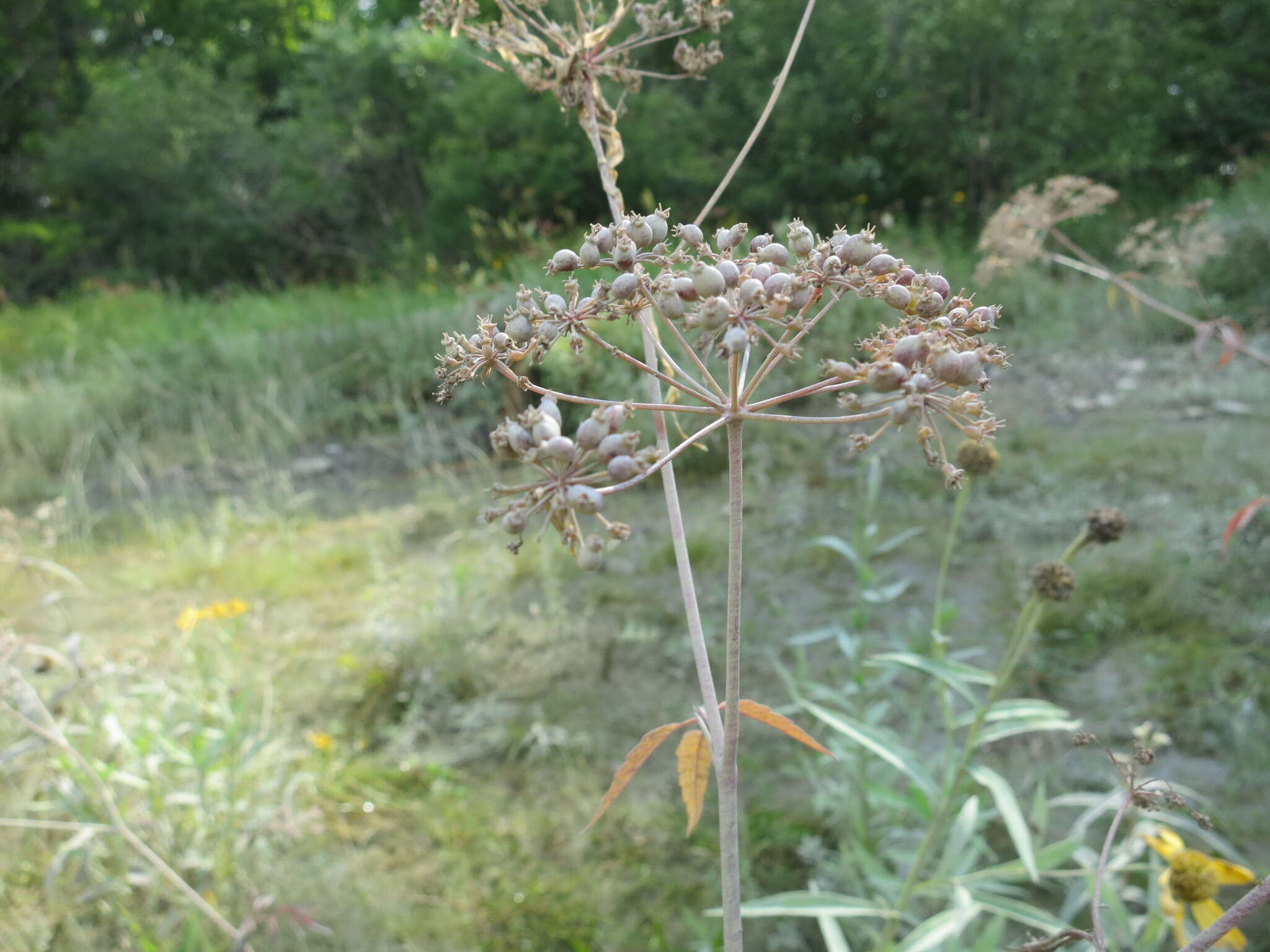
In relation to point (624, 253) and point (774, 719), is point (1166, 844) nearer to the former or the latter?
point (774, 719)

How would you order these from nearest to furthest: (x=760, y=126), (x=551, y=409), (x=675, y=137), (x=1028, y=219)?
(x=551, y=409), (x=760, y=126), (x=1028, y=219), (x=675, y=137)

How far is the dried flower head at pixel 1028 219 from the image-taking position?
2.22 metres

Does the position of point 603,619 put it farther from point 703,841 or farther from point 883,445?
point 883,445

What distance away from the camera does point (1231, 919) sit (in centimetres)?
58

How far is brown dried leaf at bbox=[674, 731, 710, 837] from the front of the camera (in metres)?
Answer: 0.81

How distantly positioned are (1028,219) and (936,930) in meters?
1.78

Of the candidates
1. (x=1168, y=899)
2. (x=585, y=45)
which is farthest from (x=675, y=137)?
(x=1168, y=899)

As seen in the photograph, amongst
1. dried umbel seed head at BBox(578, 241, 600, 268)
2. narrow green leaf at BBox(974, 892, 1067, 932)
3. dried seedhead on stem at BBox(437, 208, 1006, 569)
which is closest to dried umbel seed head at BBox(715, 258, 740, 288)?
dried seedhead on stem at BBox(437, 208, 1006, 569)

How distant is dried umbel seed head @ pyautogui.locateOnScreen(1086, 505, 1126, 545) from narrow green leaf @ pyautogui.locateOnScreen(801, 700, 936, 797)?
1.69ft

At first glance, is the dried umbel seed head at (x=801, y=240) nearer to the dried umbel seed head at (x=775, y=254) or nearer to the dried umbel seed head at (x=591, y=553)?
the dried umbel seed head at (x=775, y=254)

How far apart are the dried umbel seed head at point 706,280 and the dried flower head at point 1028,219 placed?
1.69 m

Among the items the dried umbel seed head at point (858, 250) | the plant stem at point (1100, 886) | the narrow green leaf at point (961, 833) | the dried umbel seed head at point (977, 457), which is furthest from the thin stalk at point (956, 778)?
the dried umbel seed head at point (858, 250)

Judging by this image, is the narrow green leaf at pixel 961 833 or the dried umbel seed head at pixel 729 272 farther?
the narrow green leaf at pixel 961 833

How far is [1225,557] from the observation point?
10.9 ft
